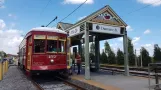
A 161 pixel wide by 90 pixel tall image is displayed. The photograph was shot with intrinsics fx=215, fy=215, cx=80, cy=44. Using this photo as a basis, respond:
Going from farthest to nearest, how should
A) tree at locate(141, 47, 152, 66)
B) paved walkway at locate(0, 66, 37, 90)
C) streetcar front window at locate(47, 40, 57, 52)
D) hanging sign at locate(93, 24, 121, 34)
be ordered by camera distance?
tree at locate(141, 47, 152, 66) → hanging sign at locate(93, 24, 121, 34) → streetcar front window at locate(47, 40, 57, 52) → paved walkway at locate(0, 66, 37, 90)

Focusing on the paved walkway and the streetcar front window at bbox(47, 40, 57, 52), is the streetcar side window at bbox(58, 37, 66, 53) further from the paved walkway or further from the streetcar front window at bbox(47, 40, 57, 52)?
the paved walkway

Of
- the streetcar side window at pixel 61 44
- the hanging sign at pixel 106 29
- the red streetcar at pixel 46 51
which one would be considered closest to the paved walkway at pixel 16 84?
the red streetcar at pixel 46 51

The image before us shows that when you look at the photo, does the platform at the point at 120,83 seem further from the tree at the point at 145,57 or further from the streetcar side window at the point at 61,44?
the tree at the point at 145,57

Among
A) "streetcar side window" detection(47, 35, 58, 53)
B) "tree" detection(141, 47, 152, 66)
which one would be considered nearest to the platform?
"streetcar side window" detection(47, 35, 58, 53)

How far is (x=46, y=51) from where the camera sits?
44.1 feet

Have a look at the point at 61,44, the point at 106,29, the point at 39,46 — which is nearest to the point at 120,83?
the point at 106,29

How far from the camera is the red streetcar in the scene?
43.0 ft

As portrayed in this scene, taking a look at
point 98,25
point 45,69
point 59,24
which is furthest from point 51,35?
point 59,24

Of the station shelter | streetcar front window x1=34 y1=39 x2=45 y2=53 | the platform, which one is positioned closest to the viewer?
the platform

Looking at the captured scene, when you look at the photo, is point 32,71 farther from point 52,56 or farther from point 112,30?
point 112,30

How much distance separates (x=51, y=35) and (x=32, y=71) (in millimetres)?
2560

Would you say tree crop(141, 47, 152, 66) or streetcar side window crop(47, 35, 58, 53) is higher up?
streetcar side window crop(47, 35, 58, 53)

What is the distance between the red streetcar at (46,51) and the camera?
13094 mm

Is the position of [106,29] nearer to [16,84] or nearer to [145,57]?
[16,84]
